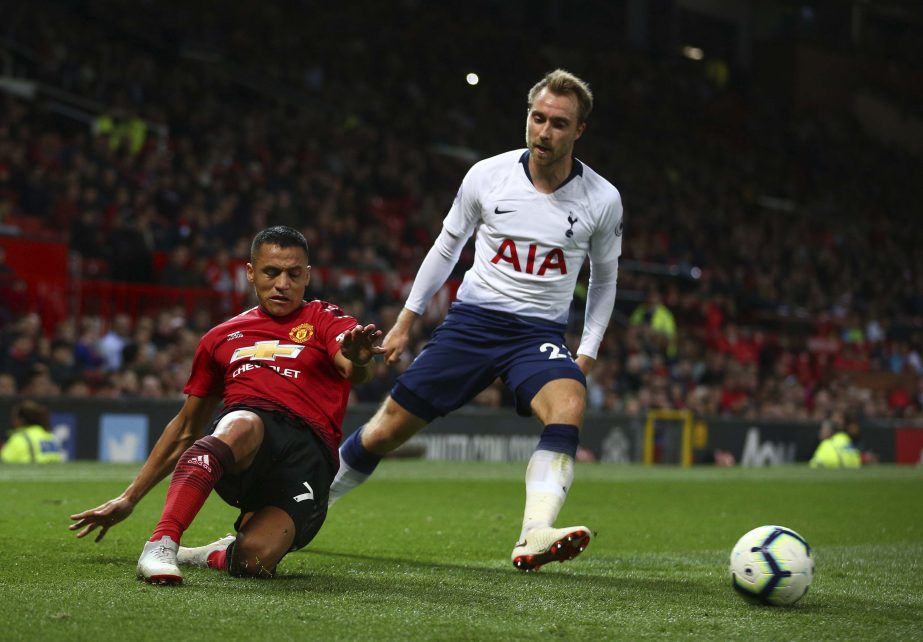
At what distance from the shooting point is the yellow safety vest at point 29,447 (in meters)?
13.3

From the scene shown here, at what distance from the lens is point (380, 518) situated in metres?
8.70

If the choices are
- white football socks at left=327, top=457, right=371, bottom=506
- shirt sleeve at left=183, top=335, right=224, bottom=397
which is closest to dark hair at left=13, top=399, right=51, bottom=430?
white football socks at left=327, top=457, right=371, bottom=506

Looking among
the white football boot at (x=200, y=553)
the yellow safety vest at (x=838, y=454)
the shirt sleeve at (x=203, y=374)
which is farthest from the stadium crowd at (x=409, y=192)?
the shirt sleeve at (x=203, y=374)

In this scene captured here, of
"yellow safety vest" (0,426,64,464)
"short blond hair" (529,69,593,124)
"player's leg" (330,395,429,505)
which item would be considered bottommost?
"yellow safety vest" (0,426,64,464)

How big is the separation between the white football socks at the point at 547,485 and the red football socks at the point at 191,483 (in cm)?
129

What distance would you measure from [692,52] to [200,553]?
35.1m

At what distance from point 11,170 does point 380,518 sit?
1096 centimetres

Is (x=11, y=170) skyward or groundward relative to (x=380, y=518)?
skyward

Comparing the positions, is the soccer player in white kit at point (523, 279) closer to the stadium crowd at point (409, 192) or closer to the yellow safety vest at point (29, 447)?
the yellow safety vest at point (29, 447)

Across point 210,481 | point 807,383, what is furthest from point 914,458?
point 210,481

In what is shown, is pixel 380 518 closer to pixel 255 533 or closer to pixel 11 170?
pixel 255 533

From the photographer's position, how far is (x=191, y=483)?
4.80 m

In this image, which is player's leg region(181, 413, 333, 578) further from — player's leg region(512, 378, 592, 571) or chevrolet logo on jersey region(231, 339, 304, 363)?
player's leg region(512, 378, 592, 571)

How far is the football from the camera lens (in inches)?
192
